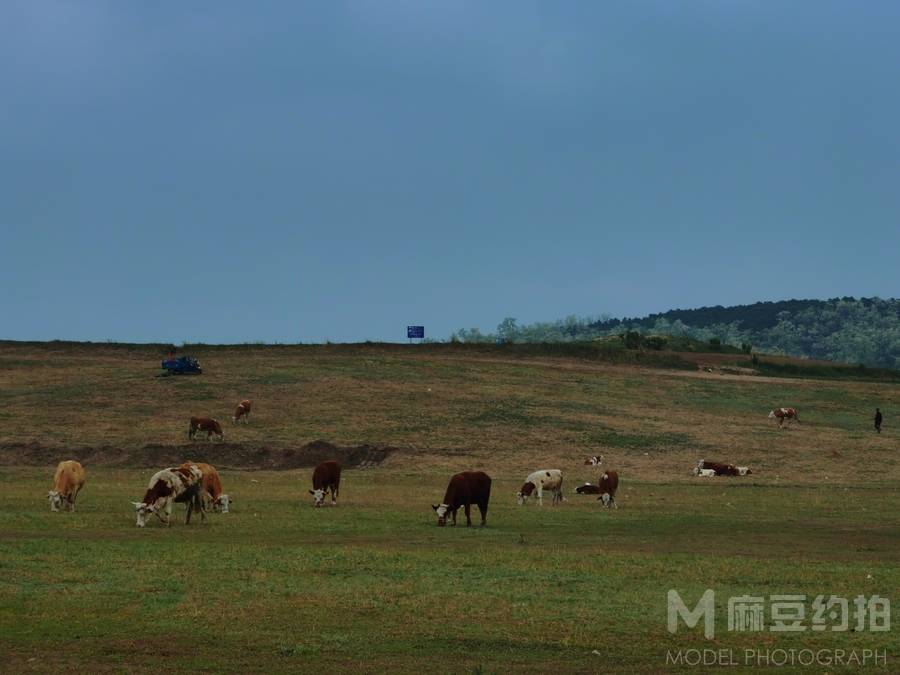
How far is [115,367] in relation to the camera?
87812 mm

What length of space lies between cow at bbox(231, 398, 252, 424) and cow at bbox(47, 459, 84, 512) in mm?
29816

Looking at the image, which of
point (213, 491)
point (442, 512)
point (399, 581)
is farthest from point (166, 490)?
point (399, 581)

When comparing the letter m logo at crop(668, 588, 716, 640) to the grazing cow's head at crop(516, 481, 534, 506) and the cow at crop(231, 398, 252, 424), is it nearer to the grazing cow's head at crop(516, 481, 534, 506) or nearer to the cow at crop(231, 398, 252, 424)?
the grazing cow's head at crop(516, 481, 534, 506)

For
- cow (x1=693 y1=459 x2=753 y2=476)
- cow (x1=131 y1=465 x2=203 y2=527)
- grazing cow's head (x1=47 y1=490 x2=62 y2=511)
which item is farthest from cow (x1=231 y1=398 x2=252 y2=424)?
cow (x1=131 y1=465 x2=203 y2=527)

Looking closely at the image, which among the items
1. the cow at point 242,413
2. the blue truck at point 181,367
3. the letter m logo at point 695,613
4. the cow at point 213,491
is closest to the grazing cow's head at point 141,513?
the cow at point 213,491

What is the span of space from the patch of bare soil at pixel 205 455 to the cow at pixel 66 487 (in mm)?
20388

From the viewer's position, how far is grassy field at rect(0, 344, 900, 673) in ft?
62.0

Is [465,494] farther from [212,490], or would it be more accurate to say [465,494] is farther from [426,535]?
[212,490]

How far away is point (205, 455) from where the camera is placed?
60.1 m

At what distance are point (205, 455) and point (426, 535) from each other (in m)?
29.6

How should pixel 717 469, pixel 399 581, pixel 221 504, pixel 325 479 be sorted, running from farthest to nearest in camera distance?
1. pixel 717 469
2. pixel 325 479
3. pixel 221 504
4. pixel 399 581

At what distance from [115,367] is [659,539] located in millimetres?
61592

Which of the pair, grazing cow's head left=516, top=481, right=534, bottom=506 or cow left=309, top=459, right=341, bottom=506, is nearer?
cow left=309, top=459, right=341, bottom=506

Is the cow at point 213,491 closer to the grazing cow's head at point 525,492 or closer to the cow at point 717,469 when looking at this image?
→ the grazing cow's head at point 525,492
